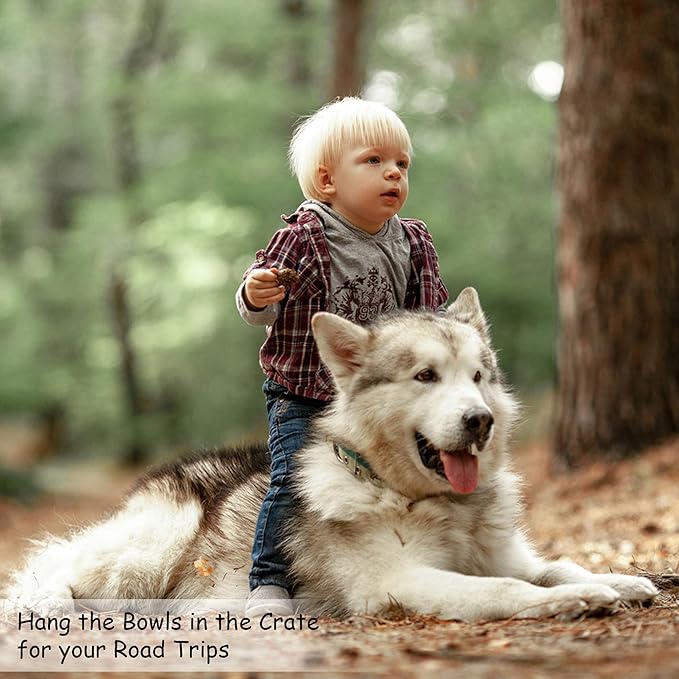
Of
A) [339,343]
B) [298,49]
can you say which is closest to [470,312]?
[339,343]

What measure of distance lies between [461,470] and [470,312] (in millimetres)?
842

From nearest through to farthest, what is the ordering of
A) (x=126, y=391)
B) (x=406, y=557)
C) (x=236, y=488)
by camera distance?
(x=406, y=557), (x=236, y=488), (x=126, y=391)

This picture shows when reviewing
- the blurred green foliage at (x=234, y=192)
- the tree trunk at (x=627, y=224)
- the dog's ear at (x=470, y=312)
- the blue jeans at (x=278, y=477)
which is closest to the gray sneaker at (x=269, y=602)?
the blue jeans at (x=278, y=477)

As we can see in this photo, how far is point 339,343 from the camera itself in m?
Result: 4.03

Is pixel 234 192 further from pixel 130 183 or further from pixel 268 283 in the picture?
pixel 268 283

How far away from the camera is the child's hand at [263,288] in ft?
13.2

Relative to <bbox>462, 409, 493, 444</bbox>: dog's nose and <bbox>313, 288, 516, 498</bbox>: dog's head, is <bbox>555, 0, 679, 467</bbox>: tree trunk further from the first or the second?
<bbox>462, 409, 493, 444</bbox>: dog's nose

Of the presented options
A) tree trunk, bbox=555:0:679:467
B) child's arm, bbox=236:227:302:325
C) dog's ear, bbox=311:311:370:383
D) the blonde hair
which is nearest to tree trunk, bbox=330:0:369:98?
tree trunk, bbox=555:0:679:467

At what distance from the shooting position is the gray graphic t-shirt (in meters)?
4.36

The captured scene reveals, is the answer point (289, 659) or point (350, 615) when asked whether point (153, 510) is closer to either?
point (350, 615)

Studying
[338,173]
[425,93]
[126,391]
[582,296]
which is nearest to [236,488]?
[338,173]

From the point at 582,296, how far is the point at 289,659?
652 cm

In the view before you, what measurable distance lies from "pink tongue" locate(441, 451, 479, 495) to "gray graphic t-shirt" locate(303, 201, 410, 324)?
2.80 ft

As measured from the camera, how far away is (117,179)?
22.3m
